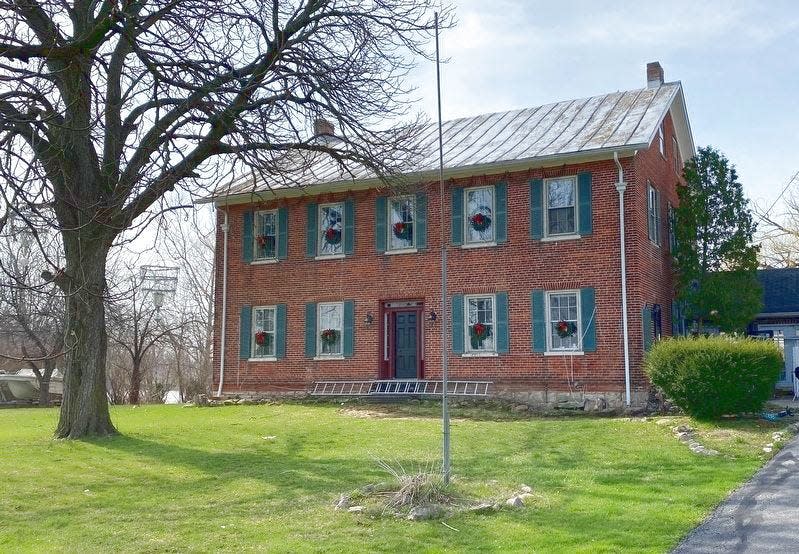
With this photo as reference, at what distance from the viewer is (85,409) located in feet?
44.1

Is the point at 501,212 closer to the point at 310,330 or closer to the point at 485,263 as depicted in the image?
the point at 485,263

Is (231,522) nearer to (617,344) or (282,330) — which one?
(617,344)

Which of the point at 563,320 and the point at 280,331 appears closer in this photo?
the point at 563,320

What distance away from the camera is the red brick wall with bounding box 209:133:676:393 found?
17344 millimetres

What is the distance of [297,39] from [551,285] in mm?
8192

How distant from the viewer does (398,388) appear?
1919 centimetres

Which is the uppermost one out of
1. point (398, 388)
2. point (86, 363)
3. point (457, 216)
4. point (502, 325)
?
point (457, 216)

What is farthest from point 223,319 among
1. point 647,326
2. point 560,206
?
point 647,326

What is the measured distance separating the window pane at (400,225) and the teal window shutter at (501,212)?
215 cm

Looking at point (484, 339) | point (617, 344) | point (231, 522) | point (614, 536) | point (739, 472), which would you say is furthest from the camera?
point (484, 339)

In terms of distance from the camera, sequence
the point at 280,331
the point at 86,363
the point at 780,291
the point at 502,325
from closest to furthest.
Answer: the point at 86,363
the point at 502,325
the point at 280,331
the point at 780,291

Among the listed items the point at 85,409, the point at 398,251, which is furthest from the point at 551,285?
the point at 85,409

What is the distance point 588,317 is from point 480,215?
3.40 m

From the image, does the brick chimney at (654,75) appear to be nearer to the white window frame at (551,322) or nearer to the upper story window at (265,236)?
the white window frame at (551,322)
